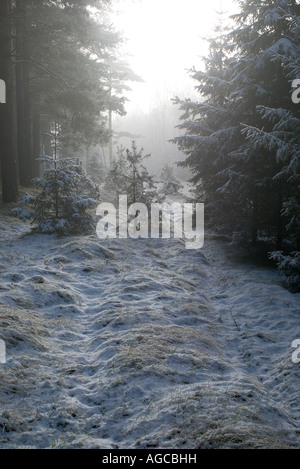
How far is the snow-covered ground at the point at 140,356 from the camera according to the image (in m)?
3.39

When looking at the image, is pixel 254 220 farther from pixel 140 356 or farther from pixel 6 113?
pixel 6 113

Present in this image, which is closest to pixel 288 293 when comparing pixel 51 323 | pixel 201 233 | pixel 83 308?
pixel 83 308

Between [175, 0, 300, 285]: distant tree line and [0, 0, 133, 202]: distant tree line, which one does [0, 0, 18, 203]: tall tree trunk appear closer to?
[0, 0, 133, 202]: distant tree line

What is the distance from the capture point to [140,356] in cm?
462

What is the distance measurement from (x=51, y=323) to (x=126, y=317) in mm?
1267

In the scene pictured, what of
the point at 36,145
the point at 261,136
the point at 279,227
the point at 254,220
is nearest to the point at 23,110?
the point at 36,145

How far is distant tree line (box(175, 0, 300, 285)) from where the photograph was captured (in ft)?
26.0

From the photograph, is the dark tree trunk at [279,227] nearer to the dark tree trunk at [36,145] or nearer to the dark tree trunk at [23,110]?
the dark tree trunk at [23,110]

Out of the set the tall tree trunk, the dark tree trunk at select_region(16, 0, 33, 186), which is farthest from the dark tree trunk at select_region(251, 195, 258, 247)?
the dark tree trunk at select_region(16, 0, 33, 186)

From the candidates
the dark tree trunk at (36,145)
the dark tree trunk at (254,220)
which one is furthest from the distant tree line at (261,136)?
the dark tree trunk at (36,145)

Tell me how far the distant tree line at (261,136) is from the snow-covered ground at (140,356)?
7.16 feet

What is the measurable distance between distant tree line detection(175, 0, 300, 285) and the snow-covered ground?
2182 mm

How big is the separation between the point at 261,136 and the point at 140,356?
5.66 m
